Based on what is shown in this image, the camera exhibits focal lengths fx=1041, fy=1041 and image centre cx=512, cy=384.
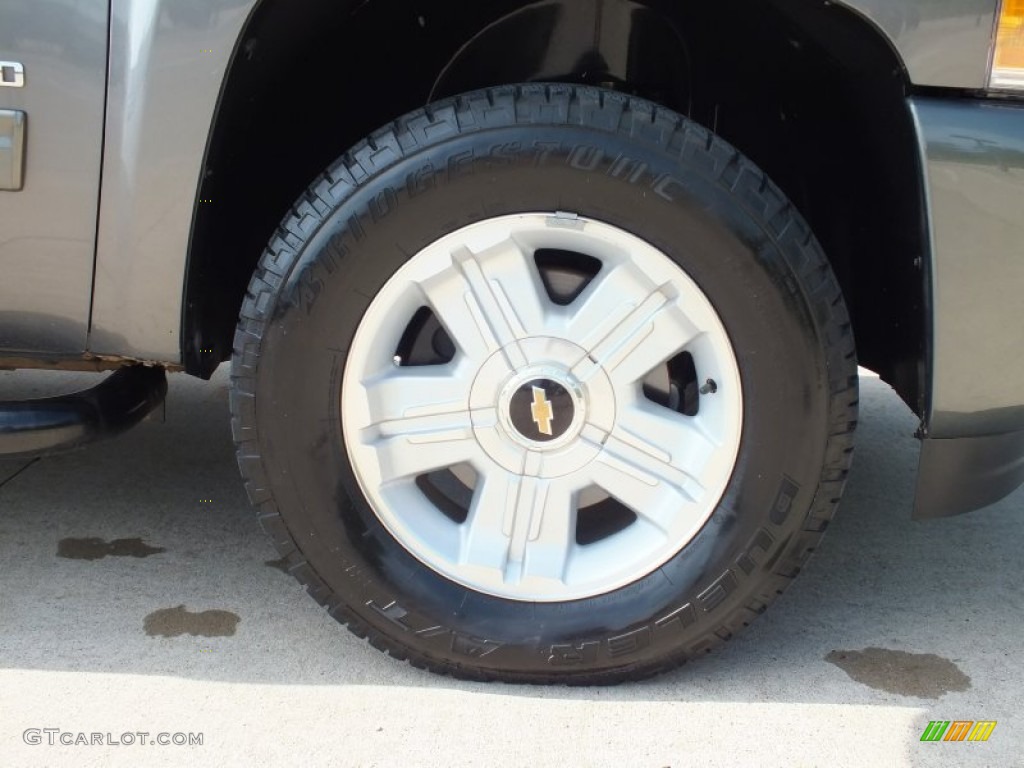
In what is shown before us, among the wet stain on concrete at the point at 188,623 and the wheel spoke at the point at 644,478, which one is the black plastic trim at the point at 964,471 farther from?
the wet stain on concrete at the point at 188,623

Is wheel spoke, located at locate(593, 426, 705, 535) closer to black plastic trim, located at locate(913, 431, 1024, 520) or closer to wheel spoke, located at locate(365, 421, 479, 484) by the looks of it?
wheel spoke, located at locate(365, 421, 479, 484)

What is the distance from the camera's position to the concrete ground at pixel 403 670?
5.49ft

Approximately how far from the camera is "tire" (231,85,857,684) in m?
1.69

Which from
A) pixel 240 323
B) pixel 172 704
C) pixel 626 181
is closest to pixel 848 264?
pixel 626 181

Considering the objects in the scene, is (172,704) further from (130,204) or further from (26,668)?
(130,204)

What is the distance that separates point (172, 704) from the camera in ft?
5.72

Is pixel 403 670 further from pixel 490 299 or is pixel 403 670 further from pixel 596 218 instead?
pixel 596 218

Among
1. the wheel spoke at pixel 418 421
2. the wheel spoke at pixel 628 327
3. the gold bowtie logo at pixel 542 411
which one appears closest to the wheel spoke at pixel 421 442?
the wheel spoke at pixel 418 421

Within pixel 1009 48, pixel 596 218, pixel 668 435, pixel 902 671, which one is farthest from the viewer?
pixel 902 671

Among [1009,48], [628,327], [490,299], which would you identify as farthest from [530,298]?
[1009,48]

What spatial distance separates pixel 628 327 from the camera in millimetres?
1776

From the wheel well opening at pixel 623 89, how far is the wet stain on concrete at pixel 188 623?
1.61 feet

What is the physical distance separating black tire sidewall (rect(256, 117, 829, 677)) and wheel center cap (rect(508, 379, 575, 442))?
0.96 ft

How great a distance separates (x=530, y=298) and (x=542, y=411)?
20 cm
